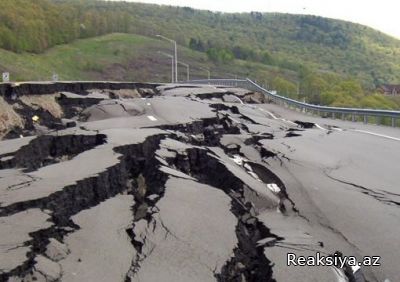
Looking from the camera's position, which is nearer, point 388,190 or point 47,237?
point 47,237

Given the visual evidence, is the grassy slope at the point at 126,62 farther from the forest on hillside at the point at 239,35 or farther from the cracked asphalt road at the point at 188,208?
the cracked asphalt road at the point at 188,208

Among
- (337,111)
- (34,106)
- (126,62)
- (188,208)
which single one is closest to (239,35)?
(126,62)

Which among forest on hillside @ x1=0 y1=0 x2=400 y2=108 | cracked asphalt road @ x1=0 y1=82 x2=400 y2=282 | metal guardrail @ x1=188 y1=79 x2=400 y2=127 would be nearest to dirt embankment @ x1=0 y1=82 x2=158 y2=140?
cracked asphalt road @ x1=0 y1=82 x2=400 y2=282

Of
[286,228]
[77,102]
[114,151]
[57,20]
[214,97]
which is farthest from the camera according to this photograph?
[57,20]

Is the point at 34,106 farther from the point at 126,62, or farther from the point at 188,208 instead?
the point at 126,62

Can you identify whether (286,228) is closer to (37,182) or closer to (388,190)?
(388,190)

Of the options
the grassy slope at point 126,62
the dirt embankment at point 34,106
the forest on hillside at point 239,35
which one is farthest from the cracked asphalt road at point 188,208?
the grassy slope at point 126,62

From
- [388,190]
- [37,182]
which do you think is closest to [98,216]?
[37,182]
